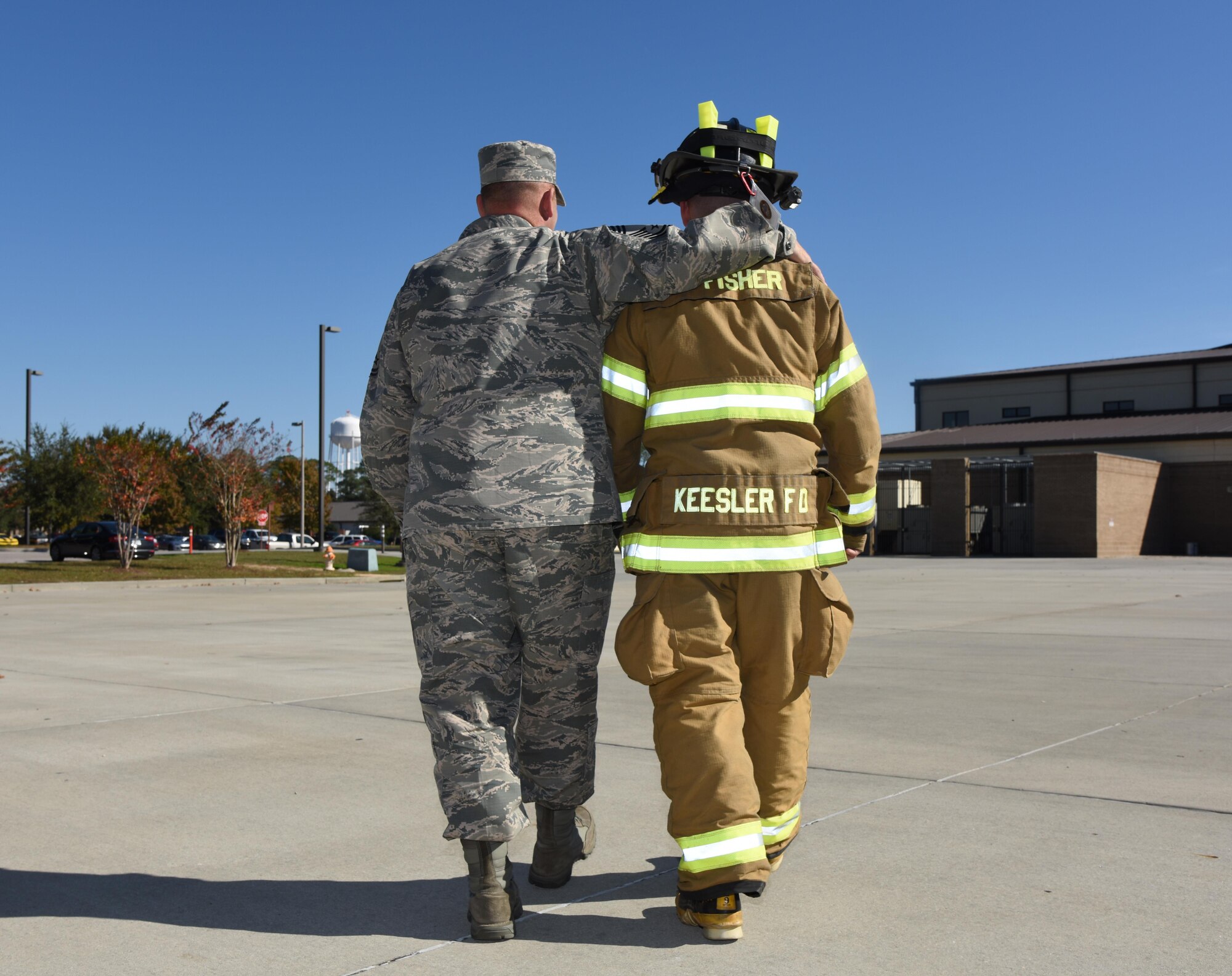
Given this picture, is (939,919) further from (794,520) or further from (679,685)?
(794,520)

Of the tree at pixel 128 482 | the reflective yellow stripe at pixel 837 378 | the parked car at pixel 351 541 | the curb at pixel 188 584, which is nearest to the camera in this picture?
the reflective yellow stripe at pixel 837 378

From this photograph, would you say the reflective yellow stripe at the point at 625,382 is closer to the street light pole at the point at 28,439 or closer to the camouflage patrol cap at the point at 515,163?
the camouflage patrol cap at the point at 515,163

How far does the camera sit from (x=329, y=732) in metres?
5.74

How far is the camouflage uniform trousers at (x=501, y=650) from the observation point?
2.95 m

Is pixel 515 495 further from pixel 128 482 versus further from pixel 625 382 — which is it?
pixel 128 482

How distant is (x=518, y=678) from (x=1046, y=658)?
6521mm

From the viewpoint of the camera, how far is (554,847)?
10.7 feet

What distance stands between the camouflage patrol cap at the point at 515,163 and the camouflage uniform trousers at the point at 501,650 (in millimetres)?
1081

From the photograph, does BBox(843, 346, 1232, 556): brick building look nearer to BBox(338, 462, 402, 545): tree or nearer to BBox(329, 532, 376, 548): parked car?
BBox(338, 462, 402, 545): tree

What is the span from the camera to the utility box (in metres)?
29.8

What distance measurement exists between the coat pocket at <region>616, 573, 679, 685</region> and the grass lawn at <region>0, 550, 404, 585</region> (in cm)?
2102

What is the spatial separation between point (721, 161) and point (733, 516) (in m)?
1.03

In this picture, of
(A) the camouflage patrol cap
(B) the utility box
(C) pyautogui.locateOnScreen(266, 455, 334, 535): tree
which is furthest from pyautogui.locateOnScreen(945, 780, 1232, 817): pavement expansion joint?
(C) pyautogui.locateOnScreen(266, 455, 334, 535): tree

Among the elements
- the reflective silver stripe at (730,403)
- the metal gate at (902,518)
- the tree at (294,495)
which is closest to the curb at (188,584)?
the reflective silver stripe at (730,403)
